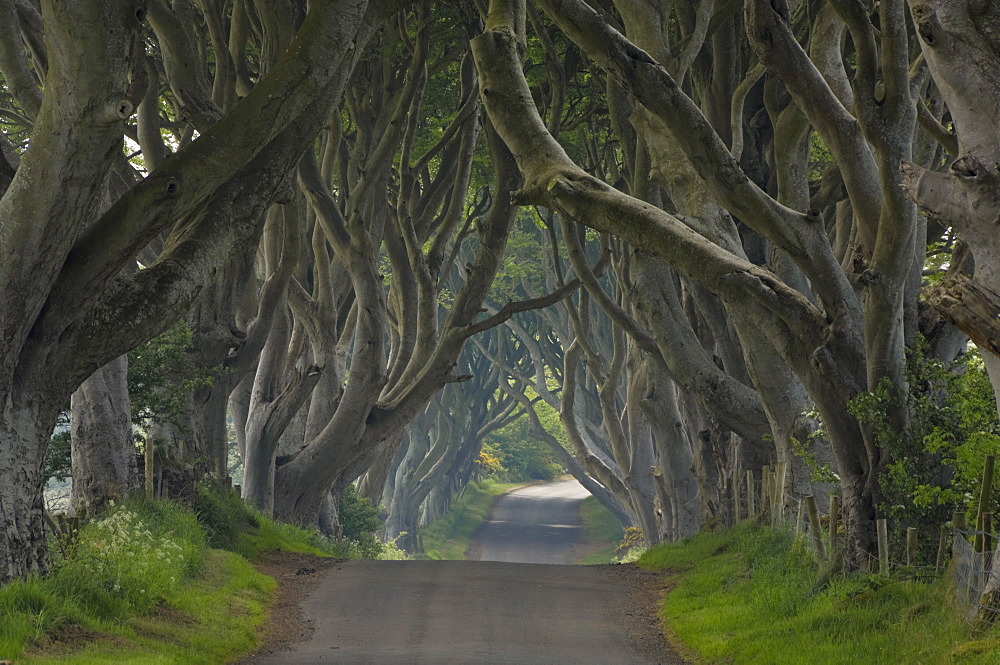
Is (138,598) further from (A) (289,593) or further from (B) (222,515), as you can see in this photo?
(B) (222,515)

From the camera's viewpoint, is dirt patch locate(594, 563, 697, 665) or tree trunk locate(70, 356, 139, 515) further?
tree trunk locate(70, 356, 139, 515)

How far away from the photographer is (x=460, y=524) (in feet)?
145

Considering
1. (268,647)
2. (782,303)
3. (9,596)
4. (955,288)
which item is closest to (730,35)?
(782,303)

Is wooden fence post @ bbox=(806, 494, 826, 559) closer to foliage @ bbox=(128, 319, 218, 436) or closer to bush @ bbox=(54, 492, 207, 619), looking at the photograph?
bush @ bbox=(54, 492, 207, 619)

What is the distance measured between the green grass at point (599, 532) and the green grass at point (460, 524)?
460cm

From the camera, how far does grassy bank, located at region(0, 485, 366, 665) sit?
754cm

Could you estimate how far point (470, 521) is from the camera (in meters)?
45.3

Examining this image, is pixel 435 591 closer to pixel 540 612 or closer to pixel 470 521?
pixel 540 612

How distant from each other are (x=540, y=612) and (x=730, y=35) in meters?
8.27

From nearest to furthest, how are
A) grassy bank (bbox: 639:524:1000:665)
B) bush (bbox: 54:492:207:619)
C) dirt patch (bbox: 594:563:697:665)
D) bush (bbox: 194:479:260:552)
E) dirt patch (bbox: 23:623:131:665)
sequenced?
grassy bank (bbox: 639:524:1000:665)
dirt patch (bbox: 23:623:131:665)
bush (bbox: 54:492:207:619)
dirt patch (bbox: 594:563:697:665)
bush (bbox: 194:479:260:552)

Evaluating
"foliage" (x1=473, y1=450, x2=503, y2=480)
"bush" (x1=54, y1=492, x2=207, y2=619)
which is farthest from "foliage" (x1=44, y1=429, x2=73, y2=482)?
"foliage" (x1=473, y1=450, x2=503, y2=480)

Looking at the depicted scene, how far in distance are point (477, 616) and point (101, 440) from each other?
16.5 feet

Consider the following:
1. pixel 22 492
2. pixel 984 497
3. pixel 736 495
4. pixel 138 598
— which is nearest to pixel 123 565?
pixel 138 598

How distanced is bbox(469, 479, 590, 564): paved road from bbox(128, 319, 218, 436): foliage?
55.3 ft
